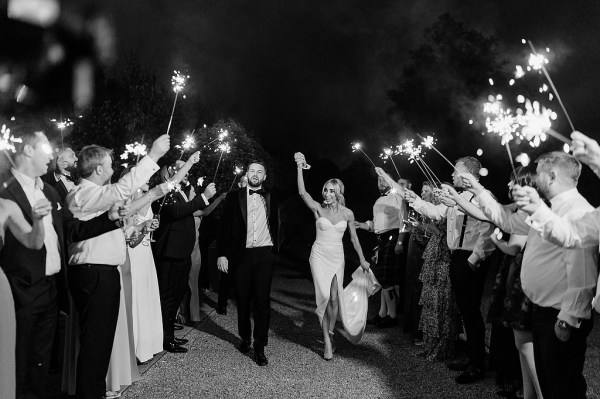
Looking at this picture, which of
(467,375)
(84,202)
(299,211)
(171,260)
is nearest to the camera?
(84,202)

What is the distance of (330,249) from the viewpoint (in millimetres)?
7184

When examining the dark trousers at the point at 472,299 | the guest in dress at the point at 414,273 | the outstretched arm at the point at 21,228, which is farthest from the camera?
the guest in dress at the point at 414,273

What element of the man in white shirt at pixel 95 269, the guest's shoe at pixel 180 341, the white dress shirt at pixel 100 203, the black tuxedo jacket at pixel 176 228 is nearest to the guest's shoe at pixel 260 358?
the guest's shoe at pixel 180 341

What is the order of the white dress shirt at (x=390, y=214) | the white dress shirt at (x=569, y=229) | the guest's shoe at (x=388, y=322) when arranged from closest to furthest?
the white dress shirt at (x=569, y=229)
the guest's shoe at (x=388, y=322)
the white dress shirt at (x=390, y=214)

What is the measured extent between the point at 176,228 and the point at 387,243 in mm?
3847

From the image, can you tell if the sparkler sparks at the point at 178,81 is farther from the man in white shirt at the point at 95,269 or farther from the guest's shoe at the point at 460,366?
the guest's shoe at the point at 460,366

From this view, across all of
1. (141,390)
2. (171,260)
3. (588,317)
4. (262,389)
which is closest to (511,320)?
(588,317)

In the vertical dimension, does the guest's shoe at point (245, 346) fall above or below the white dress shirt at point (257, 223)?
below

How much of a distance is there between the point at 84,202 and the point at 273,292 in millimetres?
7999

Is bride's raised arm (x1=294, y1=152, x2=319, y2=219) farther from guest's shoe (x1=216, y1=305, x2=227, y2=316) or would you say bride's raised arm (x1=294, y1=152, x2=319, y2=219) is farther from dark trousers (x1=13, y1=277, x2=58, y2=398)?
dark trousers (x1=13, y1=277, x2=58, y2=398)

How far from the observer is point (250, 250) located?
684cm

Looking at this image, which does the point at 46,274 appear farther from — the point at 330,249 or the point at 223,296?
the point at 223,296

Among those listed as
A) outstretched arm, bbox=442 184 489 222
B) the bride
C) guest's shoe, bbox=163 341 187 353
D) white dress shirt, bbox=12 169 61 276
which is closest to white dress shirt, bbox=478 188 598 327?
outstretched arm, bbox=442 184 489 222

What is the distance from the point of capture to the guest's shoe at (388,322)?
859 centimetres
